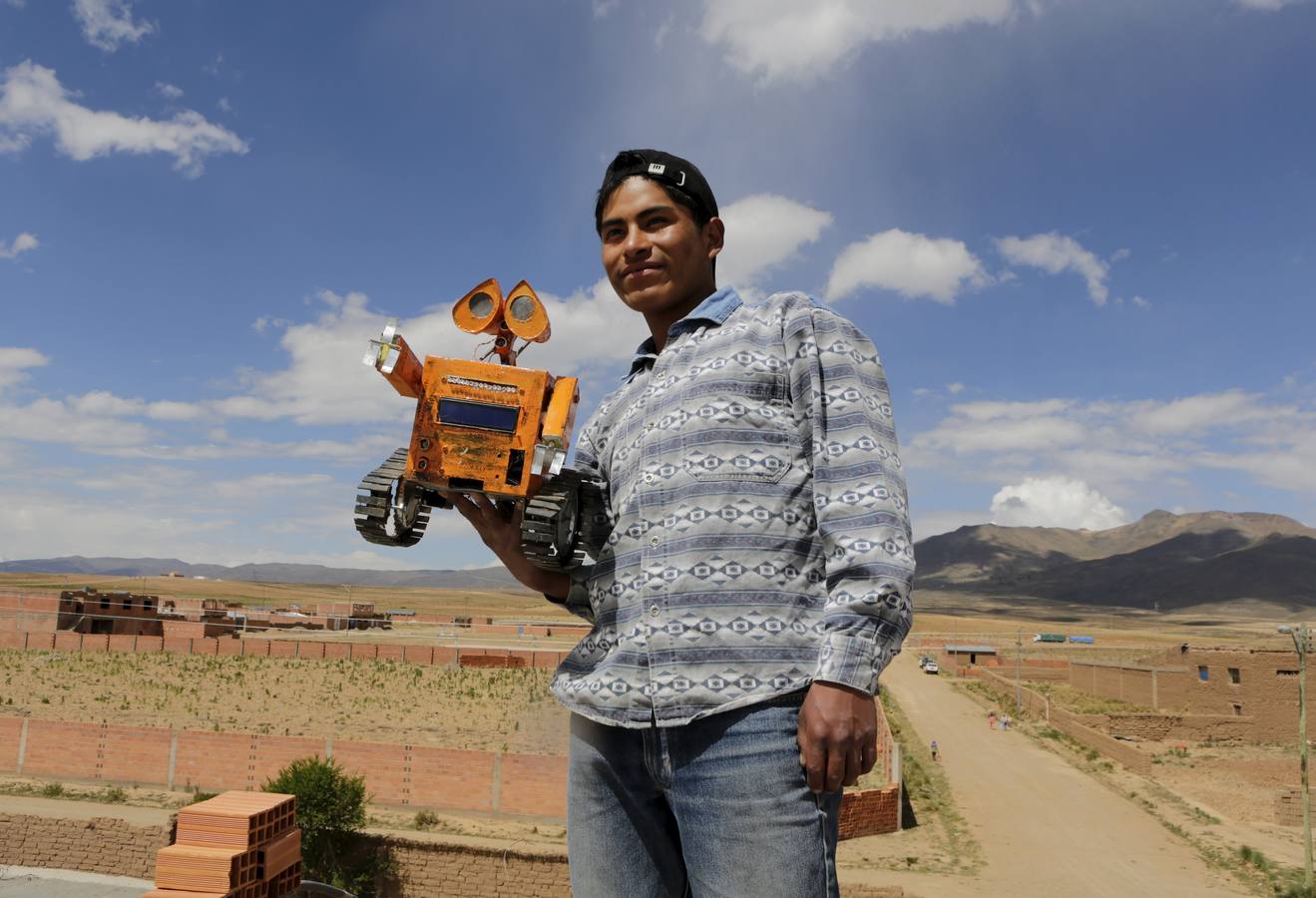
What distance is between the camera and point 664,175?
89.6 inches

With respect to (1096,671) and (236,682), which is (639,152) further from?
(1096,671)

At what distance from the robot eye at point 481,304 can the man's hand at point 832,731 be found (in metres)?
1.73

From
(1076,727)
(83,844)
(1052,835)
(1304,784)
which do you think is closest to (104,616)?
(83,844)

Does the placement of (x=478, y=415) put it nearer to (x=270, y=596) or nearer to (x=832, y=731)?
(x=832, y=731)

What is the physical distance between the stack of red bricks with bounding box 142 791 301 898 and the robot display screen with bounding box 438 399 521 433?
921 centimetres

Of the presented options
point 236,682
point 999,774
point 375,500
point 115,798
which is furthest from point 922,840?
point 236,682

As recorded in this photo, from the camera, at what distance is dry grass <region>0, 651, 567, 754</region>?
90.3ft

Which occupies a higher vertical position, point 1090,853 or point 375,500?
point 375,500

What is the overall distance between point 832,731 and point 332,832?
1579 cm

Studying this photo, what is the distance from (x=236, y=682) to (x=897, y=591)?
3834 centimetres

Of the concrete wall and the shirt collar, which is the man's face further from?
the concrete wall

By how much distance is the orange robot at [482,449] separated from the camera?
235cm

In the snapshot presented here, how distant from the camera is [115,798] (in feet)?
61.2

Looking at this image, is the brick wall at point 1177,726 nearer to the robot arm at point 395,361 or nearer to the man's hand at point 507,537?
the man's hand at point 507,537
